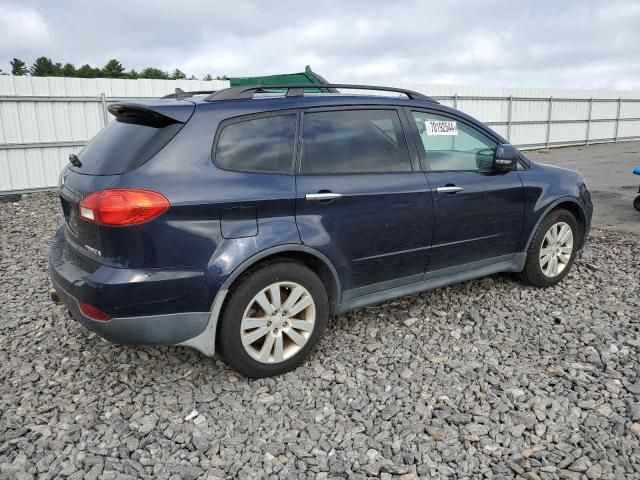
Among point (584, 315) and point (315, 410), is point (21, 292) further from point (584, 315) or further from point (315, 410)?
point (584, 315)

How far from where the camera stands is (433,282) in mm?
3832

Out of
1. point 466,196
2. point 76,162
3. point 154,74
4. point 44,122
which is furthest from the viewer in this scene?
point 154,74

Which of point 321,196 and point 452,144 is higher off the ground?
point 452,144

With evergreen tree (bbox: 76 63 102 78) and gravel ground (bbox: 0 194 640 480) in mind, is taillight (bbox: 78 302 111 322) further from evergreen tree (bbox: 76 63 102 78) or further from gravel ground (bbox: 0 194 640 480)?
evergreen tree (bbox: 76 63 102 78)

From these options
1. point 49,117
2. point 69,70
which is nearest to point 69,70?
point 69,70

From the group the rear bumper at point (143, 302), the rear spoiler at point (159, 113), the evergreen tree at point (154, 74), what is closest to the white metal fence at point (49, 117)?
the rear spoiler at point (159, 113)

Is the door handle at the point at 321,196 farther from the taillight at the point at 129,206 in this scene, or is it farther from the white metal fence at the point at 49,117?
the white metal fence at the point at 49,117

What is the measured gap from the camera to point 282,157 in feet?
10.1

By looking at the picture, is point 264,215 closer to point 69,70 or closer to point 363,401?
point 363,401

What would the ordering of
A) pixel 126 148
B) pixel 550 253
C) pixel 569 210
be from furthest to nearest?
pixel 569 210 → pixel 550 253 → pixel 126 148

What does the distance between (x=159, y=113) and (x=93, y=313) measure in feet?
3.64

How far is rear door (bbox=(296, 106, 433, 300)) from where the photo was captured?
3.14m

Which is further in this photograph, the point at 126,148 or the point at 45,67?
the point at 45,67

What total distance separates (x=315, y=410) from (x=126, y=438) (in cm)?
97
